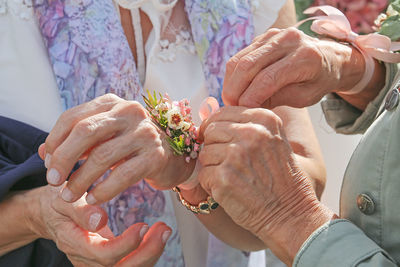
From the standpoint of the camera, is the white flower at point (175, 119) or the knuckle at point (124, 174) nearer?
the knuckle at point (124, 174)

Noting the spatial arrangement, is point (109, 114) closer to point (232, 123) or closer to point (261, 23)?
point (232, 123)

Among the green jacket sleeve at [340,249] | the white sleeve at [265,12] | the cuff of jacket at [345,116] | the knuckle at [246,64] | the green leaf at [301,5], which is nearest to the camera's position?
the green jacket sleeve at [340,249]

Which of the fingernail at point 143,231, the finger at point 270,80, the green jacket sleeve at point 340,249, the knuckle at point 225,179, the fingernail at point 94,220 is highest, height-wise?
the finger at point 270,80

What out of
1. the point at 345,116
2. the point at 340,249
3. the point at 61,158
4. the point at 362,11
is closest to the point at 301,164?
the point at 345,116

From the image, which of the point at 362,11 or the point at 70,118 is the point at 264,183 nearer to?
the point at 70,118

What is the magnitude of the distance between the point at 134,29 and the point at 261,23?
423 millimetres

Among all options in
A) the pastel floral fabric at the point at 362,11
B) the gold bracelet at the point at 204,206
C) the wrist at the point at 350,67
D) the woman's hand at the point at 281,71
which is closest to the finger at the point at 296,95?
the woman's hand at the point at 281,71

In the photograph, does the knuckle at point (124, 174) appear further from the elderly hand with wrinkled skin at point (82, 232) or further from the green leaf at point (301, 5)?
the green leaf at point (301, 5)

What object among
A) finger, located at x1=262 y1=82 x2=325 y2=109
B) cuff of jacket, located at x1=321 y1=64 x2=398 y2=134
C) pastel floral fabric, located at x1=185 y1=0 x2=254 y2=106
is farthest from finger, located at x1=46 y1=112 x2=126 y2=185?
cuff of jacket, located at x1=321 y1=64 x2=398 y2=134

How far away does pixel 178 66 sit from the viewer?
4.34 ft

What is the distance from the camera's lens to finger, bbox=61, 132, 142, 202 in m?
0.84

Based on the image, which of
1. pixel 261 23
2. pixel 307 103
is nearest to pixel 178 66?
pixel 261 23

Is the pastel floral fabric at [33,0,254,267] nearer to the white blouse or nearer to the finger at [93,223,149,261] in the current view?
the white blouse

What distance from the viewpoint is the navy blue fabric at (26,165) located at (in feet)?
3.34
